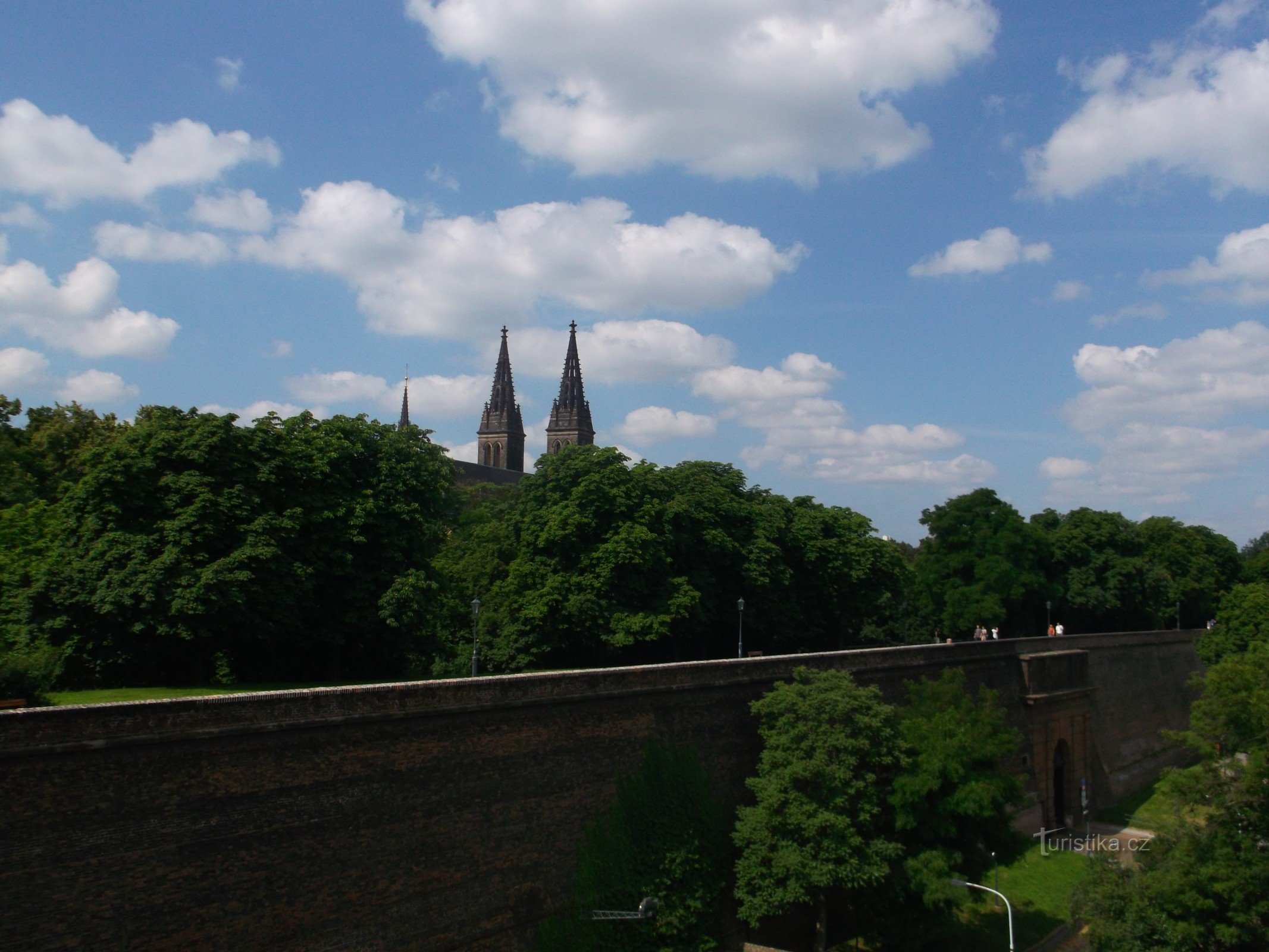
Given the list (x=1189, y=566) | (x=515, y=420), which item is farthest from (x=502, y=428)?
(x=1189, y=566)

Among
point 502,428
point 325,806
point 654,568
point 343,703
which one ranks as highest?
point 502,428

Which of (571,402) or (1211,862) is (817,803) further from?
(571,402)

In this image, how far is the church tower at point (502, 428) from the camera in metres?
129

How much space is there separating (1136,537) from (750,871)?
50.6 metres

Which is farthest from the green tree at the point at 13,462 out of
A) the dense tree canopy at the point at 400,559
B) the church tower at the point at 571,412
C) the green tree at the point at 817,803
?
the church tower at the point at 571,412

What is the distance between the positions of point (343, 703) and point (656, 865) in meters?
8.55

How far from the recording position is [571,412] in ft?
415

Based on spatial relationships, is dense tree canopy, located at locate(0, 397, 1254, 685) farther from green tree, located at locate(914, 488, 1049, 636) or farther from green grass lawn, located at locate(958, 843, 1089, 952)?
green grass lawn, located at locate(958, 843, 1089, 952)

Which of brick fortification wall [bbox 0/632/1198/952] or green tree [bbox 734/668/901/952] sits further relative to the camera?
green tree [bbox 734/668/901/952]

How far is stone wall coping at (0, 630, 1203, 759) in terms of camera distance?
44.9 ft

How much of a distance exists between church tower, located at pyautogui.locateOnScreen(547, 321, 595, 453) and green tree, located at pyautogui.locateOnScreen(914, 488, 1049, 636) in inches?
2819

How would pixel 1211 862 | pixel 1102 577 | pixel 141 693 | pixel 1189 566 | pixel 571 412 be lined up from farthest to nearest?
pixel 571 412 < pixel 1189 566 < pixel 1102 577 < pixel 1211 862 < pixel 141 693

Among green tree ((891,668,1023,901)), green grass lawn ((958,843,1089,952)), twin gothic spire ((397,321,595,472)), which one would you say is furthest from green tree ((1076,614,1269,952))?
twin gothic spire ((397,321,595,472))

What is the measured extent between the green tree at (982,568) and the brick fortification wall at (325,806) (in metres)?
33.0
